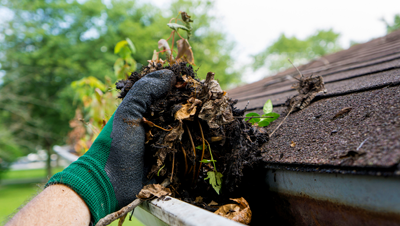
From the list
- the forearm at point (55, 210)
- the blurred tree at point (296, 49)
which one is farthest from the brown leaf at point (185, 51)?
the blurred tree at point (296, 49)

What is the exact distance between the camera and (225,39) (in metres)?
17.1

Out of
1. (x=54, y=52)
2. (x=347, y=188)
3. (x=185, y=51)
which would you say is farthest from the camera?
(x=54, y=52)

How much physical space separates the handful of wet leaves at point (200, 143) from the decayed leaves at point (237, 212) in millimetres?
41

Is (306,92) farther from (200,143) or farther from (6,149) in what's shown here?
(6,149)

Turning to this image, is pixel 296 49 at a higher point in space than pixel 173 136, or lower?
higher

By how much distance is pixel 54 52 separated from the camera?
38.1 ft

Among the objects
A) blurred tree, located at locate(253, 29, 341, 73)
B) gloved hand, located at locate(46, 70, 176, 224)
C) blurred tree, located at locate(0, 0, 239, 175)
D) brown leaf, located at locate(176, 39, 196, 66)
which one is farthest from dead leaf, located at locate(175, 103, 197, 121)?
blurred tree, located at locate(253, 29, 341, 73)

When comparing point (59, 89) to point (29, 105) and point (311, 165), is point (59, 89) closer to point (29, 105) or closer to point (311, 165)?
point (29, 105)

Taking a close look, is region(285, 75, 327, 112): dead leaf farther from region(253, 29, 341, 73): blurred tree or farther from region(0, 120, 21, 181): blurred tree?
region(253, 29, 341, 73): blurred tree

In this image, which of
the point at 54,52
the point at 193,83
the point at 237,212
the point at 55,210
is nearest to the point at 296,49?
the point at 54,52

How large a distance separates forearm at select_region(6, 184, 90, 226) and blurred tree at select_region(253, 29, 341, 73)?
2521cm

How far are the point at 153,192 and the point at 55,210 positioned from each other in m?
0.32

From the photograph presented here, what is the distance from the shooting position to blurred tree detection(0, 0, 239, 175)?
1091 cm

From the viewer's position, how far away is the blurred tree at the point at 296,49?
23.7 m
